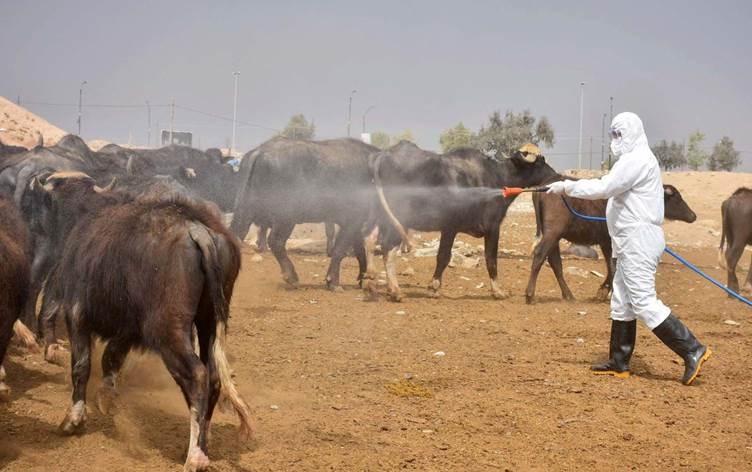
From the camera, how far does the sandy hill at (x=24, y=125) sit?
128ft

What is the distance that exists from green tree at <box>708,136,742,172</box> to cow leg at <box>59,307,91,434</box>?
2534 inches

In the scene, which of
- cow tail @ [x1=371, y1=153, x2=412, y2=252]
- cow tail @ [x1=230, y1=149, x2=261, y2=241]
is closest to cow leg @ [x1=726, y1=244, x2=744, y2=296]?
cow tail @ [x1=371, y1=153, x2=412, y2=252]

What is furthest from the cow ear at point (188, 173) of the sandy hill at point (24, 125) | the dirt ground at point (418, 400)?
the sandy hill at point (24, 125)

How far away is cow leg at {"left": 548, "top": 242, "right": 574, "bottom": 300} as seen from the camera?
13.9 m

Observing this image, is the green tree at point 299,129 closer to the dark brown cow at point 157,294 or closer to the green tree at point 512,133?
the green tree at point 512,133

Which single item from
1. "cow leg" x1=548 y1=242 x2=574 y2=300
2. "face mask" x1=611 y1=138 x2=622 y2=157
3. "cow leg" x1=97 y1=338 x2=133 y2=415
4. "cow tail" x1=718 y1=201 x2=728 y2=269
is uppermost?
"face mask" x1=611 y1=138 x2=622 y2=157

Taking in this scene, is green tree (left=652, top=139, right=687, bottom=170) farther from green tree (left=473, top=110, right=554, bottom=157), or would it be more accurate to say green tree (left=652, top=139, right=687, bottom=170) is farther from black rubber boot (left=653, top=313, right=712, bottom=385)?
black rubber boot (left=653, top=313, right=712, bottom=385)

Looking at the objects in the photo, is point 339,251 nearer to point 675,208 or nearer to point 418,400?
point 675,208

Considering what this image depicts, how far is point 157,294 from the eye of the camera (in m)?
5.45

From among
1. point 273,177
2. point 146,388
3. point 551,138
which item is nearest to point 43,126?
point 551,138

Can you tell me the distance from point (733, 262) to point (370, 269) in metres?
6.34

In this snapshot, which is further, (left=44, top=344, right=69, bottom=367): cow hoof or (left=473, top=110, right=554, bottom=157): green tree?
(left=473, top=110, right=554, bottom=157): green tree

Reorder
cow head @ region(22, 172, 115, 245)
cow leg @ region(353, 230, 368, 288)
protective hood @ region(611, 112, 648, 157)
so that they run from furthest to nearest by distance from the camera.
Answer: cow leg @ region(353, 230, 368, 288), protective hood @ region(611, 112, 648, 157), cow head @ region(22, 172, 115, 245)

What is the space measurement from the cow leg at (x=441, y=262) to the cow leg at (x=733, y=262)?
4890 mm
